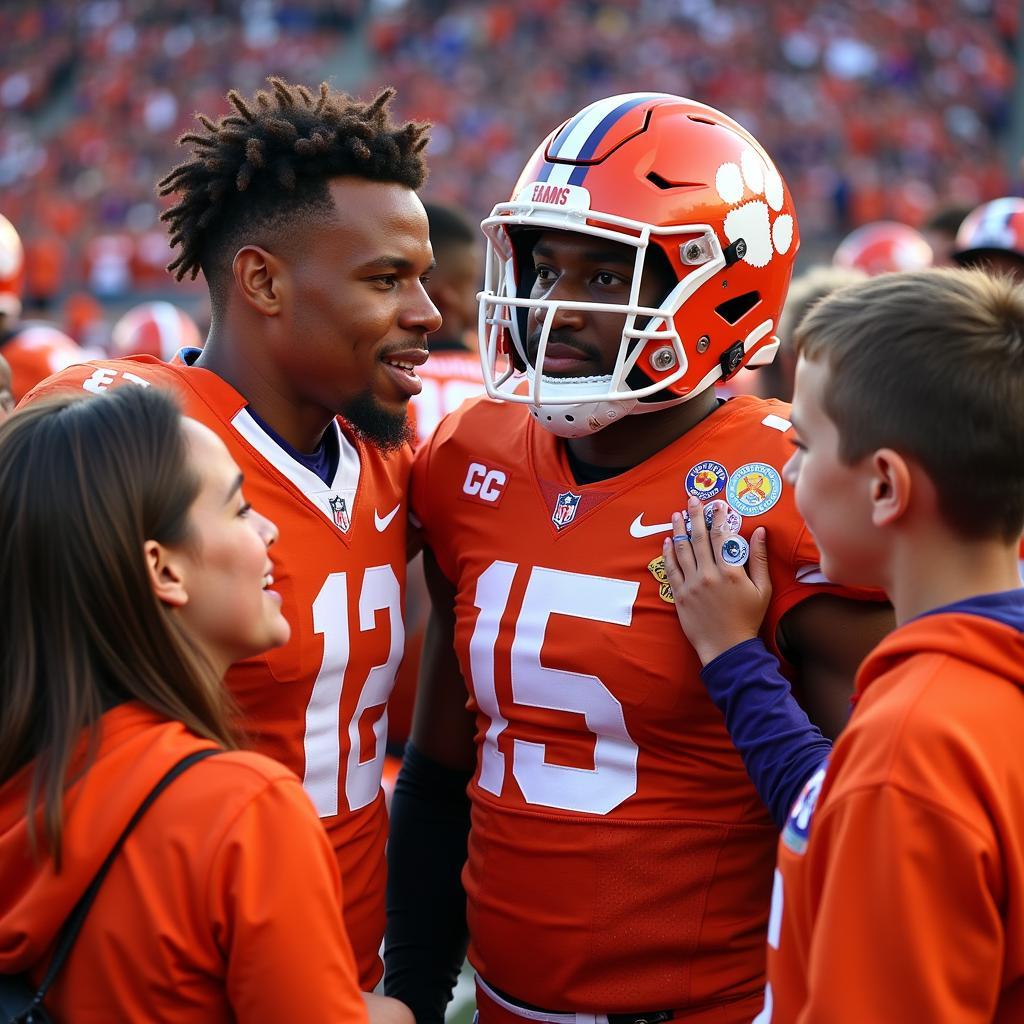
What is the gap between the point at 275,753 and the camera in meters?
2.26

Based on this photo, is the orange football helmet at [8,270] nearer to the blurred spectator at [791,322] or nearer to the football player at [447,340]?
the football player at [447,340]

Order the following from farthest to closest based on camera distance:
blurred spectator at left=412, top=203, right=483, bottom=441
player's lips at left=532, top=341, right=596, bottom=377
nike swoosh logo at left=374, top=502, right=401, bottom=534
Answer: blurred spectator at left=412, top=203, right=483, bottom=441 < nike swoosh logo at left=374, top=502, right=401, bottom=534 < player's lips at left=532, top=341, right=596, bottom=377

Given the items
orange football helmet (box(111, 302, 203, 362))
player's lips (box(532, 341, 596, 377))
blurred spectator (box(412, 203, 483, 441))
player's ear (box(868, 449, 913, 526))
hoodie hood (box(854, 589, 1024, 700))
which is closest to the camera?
hoodie hood (box(854, 589, 1024, 700))

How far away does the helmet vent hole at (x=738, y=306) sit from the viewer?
240 centimetres

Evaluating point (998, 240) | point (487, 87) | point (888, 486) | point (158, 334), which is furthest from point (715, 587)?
point (487, 87)

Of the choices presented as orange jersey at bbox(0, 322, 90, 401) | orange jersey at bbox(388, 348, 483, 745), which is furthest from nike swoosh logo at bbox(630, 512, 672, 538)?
orange jersey at bbox(0, 322, 90, 401)

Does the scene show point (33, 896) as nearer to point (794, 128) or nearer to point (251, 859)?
point (251, 859)

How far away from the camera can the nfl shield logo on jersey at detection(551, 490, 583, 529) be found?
7.50ft

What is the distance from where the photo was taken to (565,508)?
90.7 inches

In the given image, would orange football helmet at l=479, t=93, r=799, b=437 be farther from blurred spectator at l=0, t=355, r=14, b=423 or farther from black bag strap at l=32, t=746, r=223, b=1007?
blurred spectator at l=0, t=355, r=14, b=423

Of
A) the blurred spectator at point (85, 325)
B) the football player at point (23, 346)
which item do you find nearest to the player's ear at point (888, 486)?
the football player at point (23, 346)

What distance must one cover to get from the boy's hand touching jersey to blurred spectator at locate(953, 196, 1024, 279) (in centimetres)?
275

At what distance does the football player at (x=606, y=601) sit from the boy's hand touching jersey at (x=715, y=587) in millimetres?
31

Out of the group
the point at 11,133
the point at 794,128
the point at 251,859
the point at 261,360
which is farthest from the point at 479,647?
the point at 11,133
